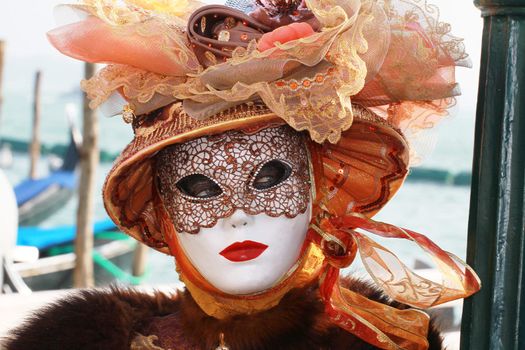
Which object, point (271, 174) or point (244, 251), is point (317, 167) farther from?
point (244, 251)

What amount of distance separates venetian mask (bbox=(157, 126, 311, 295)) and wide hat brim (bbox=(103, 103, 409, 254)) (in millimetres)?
56

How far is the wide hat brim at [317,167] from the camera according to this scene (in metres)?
2.02

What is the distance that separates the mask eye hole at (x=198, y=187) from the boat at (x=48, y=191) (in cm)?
1239

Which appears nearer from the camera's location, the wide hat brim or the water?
the wide hat brim

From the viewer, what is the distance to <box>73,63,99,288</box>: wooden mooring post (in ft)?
23.8

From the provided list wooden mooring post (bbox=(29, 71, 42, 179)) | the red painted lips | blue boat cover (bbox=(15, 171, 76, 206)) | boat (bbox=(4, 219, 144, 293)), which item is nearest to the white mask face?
the red painted lips

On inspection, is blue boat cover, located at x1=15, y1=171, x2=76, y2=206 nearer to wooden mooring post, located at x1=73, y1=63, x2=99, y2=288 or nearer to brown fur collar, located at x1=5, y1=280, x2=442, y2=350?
wooden mooring post, located at x1=73, y1=63, x2=99, y2=288

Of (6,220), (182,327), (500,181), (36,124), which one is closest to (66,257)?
(6,220)

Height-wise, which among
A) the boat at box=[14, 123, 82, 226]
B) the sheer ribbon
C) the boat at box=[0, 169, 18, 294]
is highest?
the sheer ribbon

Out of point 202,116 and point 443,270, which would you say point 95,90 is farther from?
point 443,270

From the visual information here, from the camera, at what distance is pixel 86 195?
303 inches

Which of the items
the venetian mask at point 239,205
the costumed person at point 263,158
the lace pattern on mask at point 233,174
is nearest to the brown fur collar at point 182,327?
the costumed person at point 263,158

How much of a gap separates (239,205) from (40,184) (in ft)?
43.5

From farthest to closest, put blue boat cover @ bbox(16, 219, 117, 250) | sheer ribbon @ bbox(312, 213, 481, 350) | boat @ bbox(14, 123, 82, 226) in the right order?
1. boat @ bbox(14, 123, 82, 226)
2. blue boat cover @ bbox(16, 219, 117, 250)
3. sheer ribbon @ bbox(312, 213, 481, 350)
